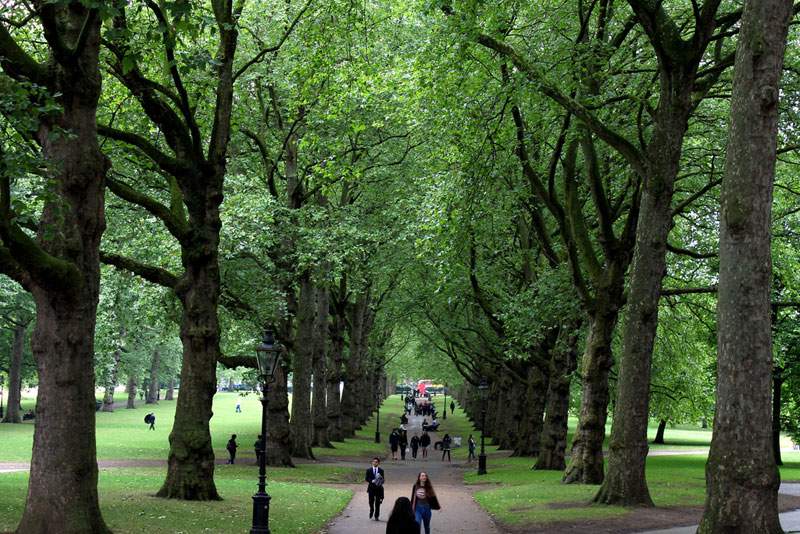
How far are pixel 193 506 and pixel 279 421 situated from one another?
13.6m

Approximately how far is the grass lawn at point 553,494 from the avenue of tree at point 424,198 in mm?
1109

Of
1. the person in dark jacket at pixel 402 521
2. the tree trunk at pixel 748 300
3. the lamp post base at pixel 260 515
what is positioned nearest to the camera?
the person in dark jacket at pixel 402 521

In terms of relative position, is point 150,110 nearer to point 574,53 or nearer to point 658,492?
point 574,53

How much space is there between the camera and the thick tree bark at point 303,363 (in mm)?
32656

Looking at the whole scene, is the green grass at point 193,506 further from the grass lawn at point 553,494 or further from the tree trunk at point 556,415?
the tree trunk at point 556,415

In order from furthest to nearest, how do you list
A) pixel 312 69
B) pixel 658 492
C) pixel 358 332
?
pixel 358 332 < pixel 658 492 < pixel 312 69

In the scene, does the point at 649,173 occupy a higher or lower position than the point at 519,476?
higher

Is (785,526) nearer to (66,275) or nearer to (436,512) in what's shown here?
(436,512)

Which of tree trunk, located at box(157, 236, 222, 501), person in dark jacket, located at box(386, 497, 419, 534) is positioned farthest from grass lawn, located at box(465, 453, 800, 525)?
person in dark jacket, located at box(386, 497, 419, 534)

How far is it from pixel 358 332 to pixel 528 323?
24.3 m

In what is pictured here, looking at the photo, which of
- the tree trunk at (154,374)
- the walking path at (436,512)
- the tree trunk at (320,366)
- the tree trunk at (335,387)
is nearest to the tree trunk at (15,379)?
the tree trunk at (335,387)

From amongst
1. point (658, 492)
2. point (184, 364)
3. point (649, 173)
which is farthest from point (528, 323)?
point (184, 364)

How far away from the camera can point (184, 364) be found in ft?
60.6

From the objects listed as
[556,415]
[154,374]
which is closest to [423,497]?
[556,415]
